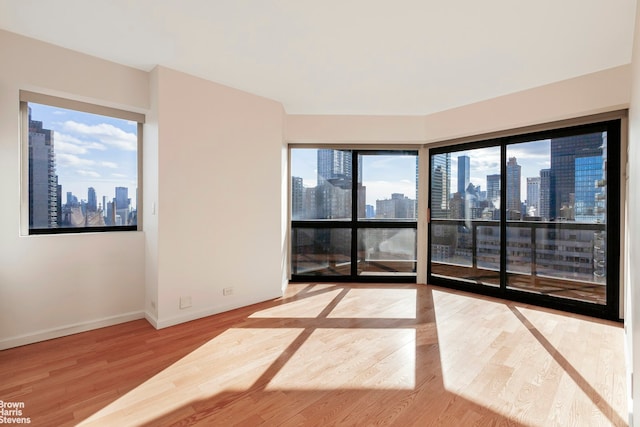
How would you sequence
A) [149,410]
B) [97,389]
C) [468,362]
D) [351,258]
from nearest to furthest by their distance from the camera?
[149,410] < [97,389] < [468,362] < [351,258]

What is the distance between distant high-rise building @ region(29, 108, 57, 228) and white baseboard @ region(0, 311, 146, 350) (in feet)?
3.21

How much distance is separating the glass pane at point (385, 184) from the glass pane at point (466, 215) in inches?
13.0

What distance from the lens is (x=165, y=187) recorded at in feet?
9.98

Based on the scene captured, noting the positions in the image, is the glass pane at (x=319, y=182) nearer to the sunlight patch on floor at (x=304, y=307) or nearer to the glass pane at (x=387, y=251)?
the glass pane at (x=387, y=251)

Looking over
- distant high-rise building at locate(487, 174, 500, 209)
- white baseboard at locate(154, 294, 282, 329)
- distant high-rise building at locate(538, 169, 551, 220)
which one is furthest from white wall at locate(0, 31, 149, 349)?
distant high-rise building at locate(538, 169, 551, 220)

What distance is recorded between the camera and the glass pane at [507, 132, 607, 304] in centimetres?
339

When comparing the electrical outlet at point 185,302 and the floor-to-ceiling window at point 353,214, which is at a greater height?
the floor-to-ceiling window at point 353,214

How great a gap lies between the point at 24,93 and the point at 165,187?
54.3 inches

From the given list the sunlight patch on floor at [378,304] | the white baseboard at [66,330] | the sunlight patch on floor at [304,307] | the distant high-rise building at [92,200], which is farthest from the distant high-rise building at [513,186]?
the distant high-rise building at [92,200]

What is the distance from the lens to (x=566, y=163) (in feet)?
11.7

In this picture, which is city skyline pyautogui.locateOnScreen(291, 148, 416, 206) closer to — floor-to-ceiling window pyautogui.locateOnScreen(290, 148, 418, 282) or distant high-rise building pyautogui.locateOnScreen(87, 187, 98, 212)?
floor-to-ceiling window pyautogui.locateOnScreen(290, 148, 418, 282)

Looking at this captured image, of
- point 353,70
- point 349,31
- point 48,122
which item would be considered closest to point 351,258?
point 353,70

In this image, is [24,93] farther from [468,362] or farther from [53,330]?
[468,362]

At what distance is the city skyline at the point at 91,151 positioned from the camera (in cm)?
285
